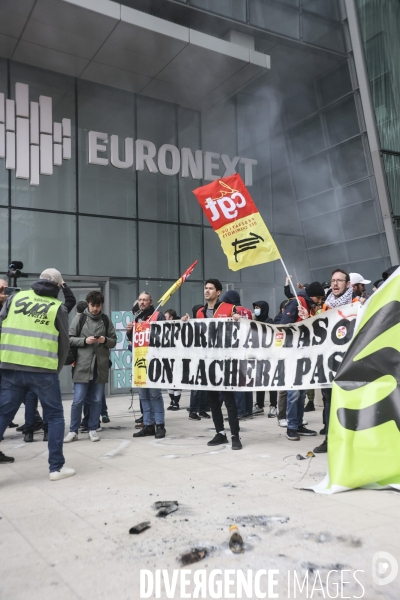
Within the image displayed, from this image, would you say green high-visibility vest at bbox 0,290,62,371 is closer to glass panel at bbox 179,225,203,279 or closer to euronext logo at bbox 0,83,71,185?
euronext logo at bbox 0,83,71,185

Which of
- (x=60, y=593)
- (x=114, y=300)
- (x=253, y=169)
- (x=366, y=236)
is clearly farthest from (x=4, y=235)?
(x=60, y=593)

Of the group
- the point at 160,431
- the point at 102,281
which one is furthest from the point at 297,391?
the point at 102,281

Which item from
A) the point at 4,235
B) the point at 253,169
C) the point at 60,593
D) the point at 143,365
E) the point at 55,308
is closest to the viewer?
the point at 60,593

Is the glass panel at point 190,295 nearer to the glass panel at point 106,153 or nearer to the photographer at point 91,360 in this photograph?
the glass panel at point 106,153

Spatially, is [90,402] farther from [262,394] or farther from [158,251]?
[158,251]

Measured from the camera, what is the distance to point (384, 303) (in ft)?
14.8

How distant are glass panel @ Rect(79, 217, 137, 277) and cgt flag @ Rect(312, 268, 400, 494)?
9.76m

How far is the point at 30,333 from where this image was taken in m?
5.05

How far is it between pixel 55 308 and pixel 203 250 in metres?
10.2

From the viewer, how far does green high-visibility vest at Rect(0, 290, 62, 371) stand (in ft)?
16.4

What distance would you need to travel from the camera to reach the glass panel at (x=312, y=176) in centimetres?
1662

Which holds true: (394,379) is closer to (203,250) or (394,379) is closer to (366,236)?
(203,250)

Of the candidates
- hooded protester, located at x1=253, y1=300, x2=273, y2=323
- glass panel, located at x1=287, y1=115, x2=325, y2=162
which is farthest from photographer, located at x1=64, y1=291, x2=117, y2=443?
glass panel, located at x1=287, y1=115, x2=325, y2=162

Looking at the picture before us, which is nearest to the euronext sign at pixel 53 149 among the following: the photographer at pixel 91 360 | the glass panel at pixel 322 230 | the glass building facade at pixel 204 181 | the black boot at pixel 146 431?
the glass building facade at pixel 204 181
